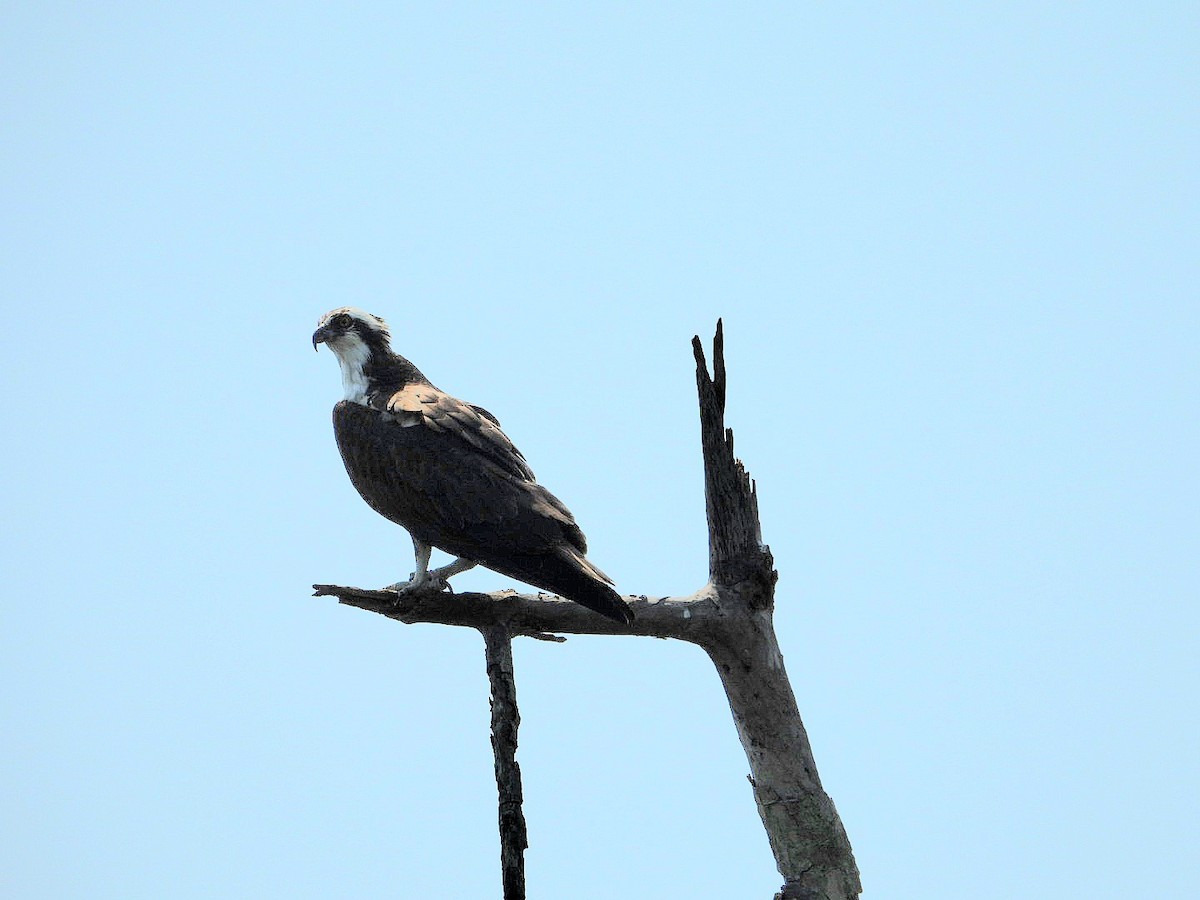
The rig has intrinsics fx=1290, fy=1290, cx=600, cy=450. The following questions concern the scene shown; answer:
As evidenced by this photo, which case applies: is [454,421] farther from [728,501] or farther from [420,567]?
[728,501]

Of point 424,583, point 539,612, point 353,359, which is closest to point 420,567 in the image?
point 424,583

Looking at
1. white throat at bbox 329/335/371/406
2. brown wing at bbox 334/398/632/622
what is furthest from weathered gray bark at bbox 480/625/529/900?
white throat at bbox 329/335/371/406

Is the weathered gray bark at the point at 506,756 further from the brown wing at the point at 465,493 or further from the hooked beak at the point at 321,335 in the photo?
the hooked beak at the point at 321,335

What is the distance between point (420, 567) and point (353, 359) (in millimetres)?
1748

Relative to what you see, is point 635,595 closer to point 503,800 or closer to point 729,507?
point 729,507

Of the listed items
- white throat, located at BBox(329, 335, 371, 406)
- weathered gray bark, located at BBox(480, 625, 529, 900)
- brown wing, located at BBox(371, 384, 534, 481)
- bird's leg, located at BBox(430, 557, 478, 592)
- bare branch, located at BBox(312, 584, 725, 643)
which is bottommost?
weathered gray bark, located at BBox(480, 625, 529, 900)

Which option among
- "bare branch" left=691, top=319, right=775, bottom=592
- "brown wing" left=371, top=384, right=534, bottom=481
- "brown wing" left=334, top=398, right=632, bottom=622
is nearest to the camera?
"brown wing" left=334, top=398, right=632, bottom=622

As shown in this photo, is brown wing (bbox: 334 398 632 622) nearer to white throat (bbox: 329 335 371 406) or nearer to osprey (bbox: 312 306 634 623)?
osprey (bbox: 312 306 634 623)

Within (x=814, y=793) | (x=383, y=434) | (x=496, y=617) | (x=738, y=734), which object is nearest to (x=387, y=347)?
(x=383, y=434)

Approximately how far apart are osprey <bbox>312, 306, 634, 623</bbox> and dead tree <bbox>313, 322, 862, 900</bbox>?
20.0 inches

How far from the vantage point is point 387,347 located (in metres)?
9.59

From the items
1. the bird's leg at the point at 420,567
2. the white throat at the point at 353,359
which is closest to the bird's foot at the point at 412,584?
the bird's leg at the point at 420,567

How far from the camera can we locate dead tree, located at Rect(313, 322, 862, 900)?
29.3ft

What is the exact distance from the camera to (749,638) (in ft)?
29.8
